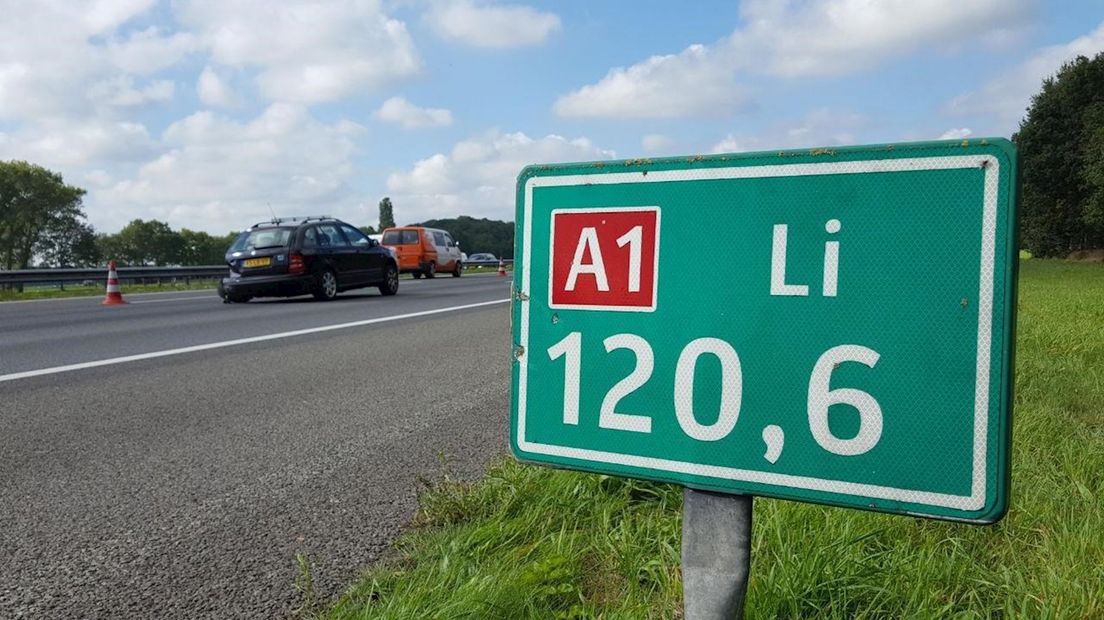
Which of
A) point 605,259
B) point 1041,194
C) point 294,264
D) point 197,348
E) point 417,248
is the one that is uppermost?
point 1041,194

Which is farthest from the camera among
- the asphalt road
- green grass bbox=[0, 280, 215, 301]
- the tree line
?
the tree line

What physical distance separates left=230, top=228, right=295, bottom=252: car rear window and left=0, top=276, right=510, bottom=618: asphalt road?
6356mm

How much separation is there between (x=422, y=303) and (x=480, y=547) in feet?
38.7

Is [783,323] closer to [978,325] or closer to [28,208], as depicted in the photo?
[978,325]

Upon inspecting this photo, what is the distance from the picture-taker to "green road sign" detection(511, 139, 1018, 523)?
110cm

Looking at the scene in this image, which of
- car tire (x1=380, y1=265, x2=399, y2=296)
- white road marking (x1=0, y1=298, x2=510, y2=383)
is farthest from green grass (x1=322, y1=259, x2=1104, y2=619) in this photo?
car tire (x1=380, y1=265, x2=399, y2=296)

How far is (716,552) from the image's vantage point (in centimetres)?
133

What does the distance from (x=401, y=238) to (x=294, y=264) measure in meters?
13.1

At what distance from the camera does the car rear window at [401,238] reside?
27.1 m

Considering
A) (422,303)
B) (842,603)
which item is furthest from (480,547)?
(422,303)

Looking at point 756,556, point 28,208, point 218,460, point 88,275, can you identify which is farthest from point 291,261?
point 28,208

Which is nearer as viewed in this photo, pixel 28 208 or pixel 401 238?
pixel 401 238

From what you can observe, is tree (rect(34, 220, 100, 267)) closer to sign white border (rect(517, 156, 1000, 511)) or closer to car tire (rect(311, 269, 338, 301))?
car tire (rect(311, 269, 338, 301))

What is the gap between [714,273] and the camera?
1242mm
